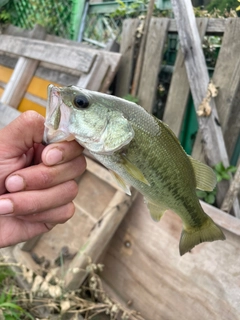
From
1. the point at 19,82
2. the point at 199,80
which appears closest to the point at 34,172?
the point at 199,80

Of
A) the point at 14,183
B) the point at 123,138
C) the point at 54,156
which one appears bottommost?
the point at 14,183

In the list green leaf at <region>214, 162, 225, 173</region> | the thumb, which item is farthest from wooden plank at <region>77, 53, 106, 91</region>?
the thumb

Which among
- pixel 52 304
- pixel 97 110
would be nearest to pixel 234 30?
pixel 97 110

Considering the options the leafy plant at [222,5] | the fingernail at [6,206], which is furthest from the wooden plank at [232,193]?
the fingernail at [6,206]

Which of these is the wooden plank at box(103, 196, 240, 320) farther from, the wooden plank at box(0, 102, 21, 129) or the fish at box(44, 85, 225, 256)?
the wooden plank at box(0, 102, 21, 129)

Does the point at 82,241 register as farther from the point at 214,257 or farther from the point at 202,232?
the point at 202,232

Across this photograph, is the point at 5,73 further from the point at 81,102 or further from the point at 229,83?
the point at 81,102
